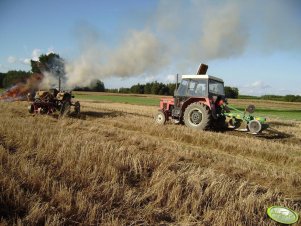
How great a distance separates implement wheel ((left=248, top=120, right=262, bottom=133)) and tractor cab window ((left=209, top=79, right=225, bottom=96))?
2.08m

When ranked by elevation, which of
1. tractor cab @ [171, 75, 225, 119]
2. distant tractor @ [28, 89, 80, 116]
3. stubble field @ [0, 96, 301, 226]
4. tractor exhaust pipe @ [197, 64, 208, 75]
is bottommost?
stubble field @ [0, 96, 301, 226]

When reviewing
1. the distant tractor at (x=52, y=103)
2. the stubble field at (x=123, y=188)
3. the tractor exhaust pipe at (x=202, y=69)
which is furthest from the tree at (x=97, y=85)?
the stubble field at (x=123, y=188)

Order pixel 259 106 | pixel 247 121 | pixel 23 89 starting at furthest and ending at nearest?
pixel 259 106 → pixel 23 89 → pixel 247 121

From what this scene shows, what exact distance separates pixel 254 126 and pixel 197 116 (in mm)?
2090

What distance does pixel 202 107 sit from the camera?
1038 cm

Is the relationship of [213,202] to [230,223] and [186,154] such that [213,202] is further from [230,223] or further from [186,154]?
[186,154]

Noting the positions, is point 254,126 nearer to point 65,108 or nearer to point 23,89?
point 65,108

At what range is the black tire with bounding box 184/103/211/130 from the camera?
1022cm

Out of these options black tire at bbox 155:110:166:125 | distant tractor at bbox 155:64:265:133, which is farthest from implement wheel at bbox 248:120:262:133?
black tire at bbox 155:110:166:125

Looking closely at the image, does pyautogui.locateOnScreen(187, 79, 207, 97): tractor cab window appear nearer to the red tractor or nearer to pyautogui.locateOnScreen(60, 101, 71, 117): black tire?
the red tractor

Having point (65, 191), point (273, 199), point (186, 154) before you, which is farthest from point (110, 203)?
point (186, 154)

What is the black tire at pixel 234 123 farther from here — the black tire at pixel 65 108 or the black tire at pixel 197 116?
the black tire at pixel 65 108

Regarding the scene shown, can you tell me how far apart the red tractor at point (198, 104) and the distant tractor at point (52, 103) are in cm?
437

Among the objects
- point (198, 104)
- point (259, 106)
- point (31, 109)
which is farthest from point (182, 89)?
point (259, 106)
